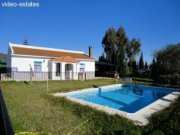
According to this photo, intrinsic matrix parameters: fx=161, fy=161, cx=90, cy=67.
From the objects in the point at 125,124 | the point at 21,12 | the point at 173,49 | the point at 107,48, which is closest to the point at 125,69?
the point at 107,48

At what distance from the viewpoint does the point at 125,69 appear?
111ft

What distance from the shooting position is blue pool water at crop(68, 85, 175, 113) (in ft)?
43.3

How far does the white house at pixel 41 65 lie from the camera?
2030cm

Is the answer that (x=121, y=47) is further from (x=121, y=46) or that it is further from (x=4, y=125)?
(x=4, y=125)

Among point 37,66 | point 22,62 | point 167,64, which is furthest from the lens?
point 167,64

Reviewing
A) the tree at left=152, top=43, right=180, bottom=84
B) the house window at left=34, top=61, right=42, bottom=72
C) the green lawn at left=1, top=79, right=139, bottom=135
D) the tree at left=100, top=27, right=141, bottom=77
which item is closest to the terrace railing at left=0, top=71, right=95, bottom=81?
the house window at left=34, top=61, right=42, bottom=72

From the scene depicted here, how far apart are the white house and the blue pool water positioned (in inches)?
254

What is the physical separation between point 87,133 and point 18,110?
3975 mm

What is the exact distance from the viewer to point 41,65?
73.9ft

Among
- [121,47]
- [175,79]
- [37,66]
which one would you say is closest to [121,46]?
[121,47]

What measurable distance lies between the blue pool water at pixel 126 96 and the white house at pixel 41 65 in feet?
21.2

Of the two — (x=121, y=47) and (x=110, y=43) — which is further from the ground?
(x=110, y=43)

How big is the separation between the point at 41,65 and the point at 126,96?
1241 centimetres

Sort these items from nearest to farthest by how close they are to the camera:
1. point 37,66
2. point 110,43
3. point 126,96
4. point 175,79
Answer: point 126,96
point 37,66
point 175,79
point 110,43
